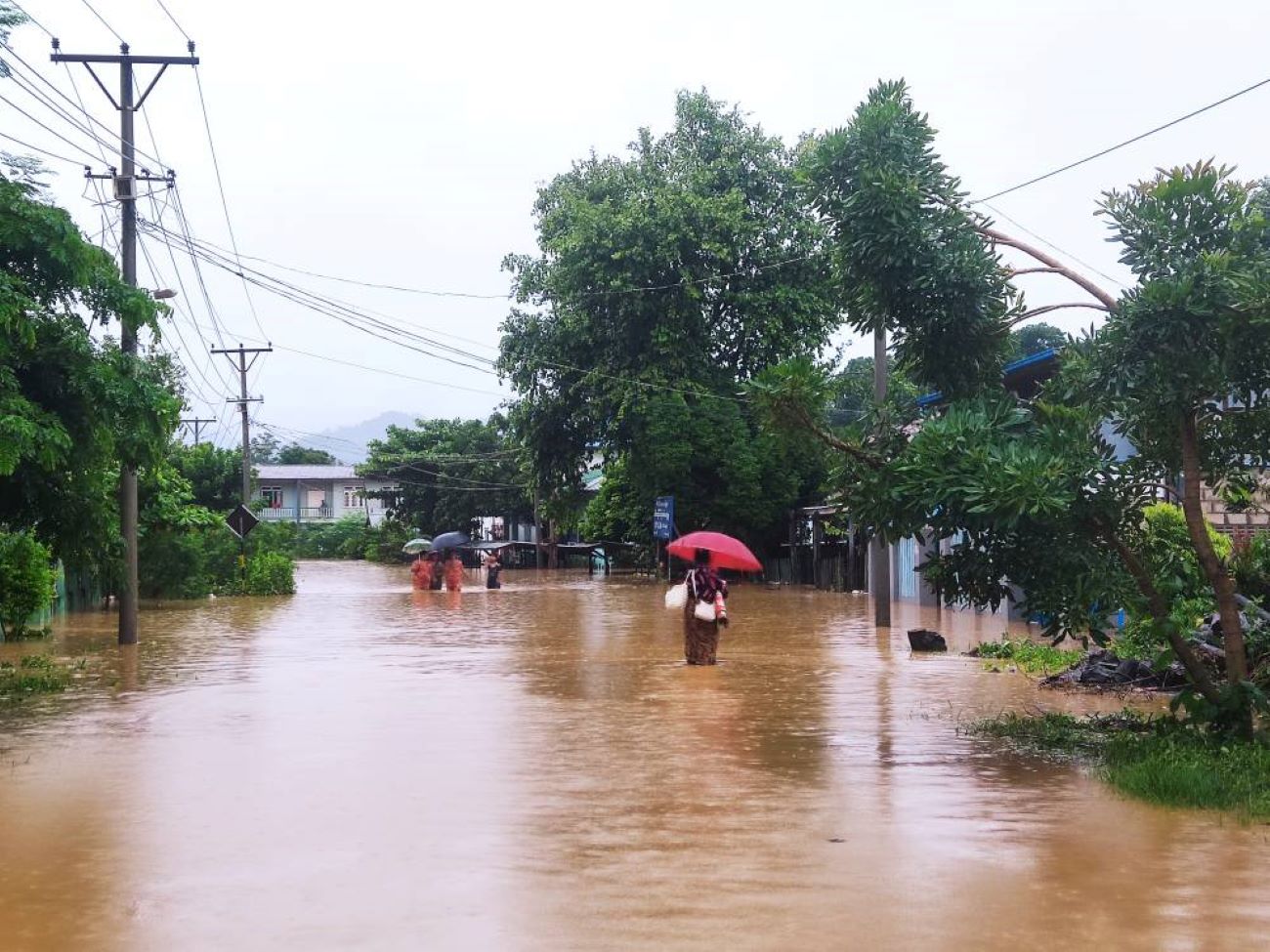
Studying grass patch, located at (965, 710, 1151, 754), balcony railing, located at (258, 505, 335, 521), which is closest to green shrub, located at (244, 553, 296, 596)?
grass patch, located at (965, 710, 1151, 754)

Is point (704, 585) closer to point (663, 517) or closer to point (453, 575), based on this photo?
point (663, 517)

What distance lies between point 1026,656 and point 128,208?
15.4 m

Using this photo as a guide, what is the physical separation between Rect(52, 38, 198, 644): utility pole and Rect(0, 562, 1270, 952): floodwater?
6020 millimetres

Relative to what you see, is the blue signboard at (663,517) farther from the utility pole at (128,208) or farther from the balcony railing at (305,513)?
the balcony railing at (305,513)

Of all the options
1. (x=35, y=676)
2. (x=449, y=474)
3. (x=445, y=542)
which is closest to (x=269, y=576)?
(x=445, y=542)

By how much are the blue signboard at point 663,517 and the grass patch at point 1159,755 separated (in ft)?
106

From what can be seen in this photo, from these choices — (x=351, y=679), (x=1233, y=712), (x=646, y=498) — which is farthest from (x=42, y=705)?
(x=646, y=498)

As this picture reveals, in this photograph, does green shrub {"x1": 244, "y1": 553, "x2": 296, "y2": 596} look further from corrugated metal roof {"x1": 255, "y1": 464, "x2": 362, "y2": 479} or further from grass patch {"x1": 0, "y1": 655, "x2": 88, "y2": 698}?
corrugated metal roof {"x1": 255, "y1": 464, "x2": 362, "y2": 479}

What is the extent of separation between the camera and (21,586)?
24.4 metres

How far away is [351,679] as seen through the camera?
17656 millimetres

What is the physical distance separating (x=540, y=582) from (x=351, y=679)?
36593 mm

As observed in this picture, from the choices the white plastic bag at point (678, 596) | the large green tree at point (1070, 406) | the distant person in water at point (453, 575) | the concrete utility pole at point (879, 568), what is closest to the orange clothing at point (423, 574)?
the distant person in water at point (453, 575)

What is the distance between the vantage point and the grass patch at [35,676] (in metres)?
16.4

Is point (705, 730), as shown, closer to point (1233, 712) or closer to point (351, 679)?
point (1233, 712)
